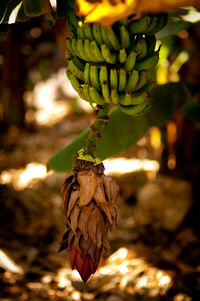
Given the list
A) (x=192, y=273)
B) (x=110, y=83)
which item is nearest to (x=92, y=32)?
(x=110, y=83)

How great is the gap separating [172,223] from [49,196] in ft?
2.74

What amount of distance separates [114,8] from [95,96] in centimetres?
20

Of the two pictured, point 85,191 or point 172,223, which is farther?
point 172,223

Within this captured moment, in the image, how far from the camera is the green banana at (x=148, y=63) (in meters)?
0.65

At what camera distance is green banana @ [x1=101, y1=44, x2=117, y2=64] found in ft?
1.97

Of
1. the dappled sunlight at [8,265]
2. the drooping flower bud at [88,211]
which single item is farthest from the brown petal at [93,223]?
the dappled sunlight at [8,265]

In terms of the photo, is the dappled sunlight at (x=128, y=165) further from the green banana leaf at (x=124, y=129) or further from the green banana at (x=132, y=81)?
the green banana at (x=132, y=81)

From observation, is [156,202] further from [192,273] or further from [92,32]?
[92,32]

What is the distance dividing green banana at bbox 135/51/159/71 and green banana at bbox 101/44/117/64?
2.6 inches

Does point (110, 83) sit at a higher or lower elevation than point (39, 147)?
lower

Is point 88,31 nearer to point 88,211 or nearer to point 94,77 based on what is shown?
point 94,77

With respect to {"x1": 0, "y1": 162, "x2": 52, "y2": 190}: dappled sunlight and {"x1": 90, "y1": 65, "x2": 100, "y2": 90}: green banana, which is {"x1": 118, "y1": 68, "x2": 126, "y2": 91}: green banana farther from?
{"x1": 0, "y1": 162, "x2": 52, "y2": 190}: dappled sunlight

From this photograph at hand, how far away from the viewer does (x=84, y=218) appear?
0.63 metres

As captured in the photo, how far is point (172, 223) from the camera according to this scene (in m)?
1.79
